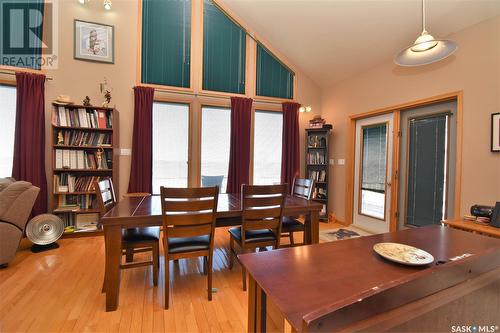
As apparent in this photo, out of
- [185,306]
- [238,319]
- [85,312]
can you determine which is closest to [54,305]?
[85,312]

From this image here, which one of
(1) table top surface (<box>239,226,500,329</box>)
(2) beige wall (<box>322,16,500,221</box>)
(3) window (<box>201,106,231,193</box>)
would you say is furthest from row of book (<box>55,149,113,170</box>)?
(2) beige wall (<box>322,16,500,221</box>)

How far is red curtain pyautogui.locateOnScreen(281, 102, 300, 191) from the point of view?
453 cm

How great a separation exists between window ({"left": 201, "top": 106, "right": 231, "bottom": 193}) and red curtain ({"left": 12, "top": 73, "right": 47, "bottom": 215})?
2.32m

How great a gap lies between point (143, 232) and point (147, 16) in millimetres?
3592

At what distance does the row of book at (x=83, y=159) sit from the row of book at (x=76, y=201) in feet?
1.45

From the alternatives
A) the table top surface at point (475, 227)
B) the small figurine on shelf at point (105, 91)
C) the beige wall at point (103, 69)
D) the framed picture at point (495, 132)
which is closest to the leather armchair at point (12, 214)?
the beige wall at point (103, 69)

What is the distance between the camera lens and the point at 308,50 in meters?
4.17

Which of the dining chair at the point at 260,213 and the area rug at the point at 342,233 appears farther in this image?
the area rug at the point at 342,233

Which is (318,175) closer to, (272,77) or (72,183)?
(272,77)

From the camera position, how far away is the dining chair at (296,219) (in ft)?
8.02

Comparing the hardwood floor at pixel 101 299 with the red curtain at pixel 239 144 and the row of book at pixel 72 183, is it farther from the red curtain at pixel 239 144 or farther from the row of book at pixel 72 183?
the red curtain at pixel 239 144

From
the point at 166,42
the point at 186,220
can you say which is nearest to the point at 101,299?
the point at 186,220

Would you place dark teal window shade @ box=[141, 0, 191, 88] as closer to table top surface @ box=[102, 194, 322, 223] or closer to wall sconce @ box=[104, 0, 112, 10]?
wall sconce @ box=[104, 0, 112, 10]

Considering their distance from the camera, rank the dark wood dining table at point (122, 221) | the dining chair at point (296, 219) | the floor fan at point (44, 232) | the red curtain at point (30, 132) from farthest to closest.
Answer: the red curtain at point (30, 132), the floor fan at point (44, 232), the dining chair at point (296, 219), the dark wood dining table at point (122, 221)
